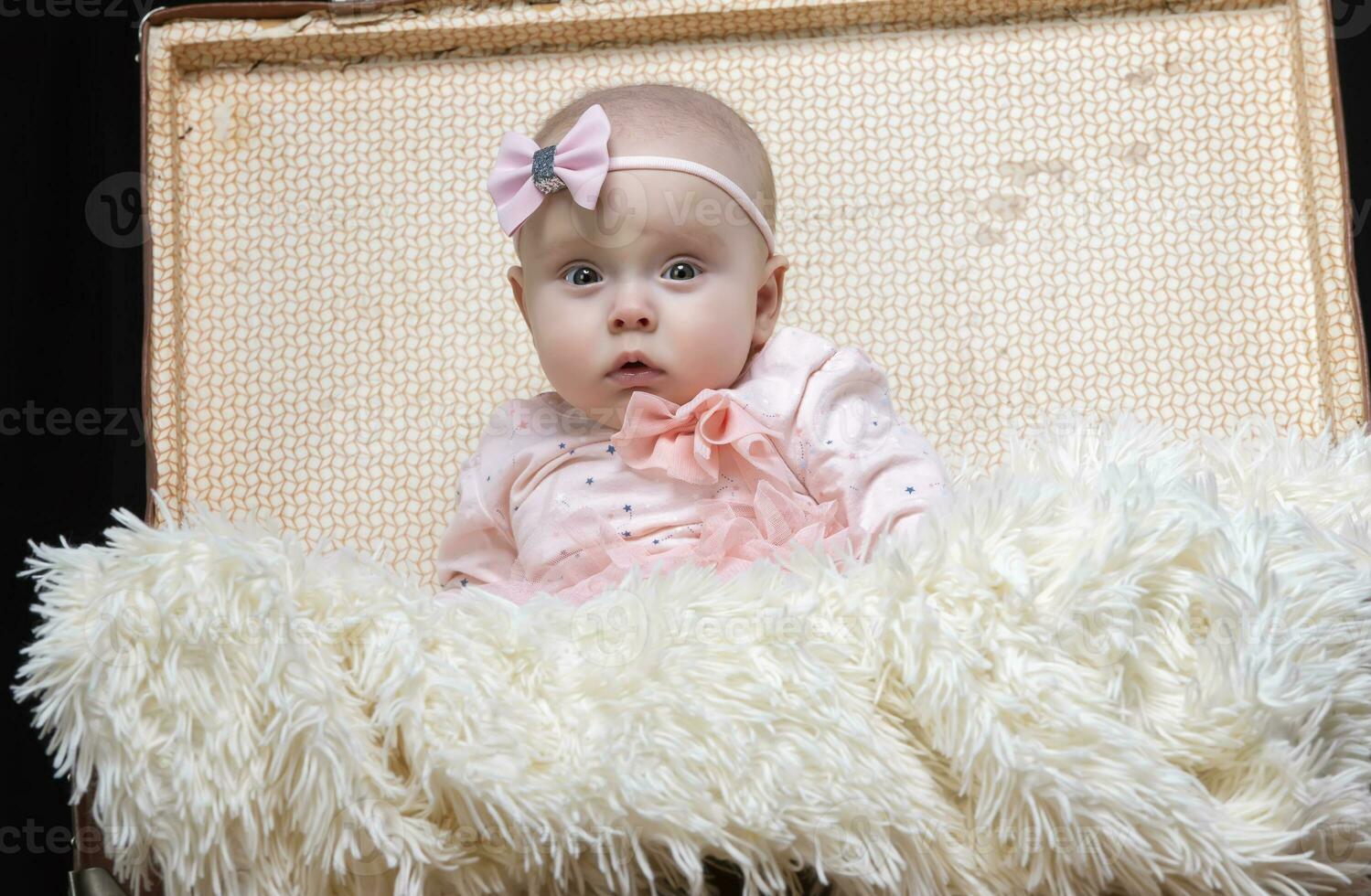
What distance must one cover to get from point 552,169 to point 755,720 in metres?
0.54

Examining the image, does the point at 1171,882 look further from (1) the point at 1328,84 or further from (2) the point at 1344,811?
(1) the point at 1328,84

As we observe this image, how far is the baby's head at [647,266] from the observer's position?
3.59ft

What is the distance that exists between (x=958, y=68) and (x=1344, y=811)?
102cm

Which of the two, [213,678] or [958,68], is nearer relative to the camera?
[213,678]

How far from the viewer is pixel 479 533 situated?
4.03 feet

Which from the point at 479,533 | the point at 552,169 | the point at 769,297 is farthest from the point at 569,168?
the point at 479,533

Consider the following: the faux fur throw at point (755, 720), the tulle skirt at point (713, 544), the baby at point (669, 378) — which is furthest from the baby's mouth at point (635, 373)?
the faux fur throw at point (755, 720)

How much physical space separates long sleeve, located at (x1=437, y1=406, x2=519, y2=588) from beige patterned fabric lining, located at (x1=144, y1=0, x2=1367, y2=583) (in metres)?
0.15

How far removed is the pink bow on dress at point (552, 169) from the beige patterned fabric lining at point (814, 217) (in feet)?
1.15

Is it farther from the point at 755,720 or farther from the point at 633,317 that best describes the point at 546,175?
the point at 755,720

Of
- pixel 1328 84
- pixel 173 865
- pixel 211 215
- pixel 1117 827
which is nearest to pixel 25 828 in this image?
pixel 211 215

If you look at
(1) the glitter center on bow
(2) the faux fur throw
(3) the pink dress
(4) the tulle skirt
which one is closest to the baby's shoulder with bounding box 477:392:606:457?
(3) the pink dress

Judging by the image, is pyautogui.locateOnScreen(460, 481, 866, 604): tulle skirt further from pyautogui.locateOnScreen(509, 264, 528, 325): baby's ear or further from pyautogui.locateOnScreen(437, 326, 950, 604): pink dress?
pyautogui.locateOnScreen(509, 264, 528, 325): baby's ear

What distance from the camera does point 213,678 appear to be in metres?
0.74
